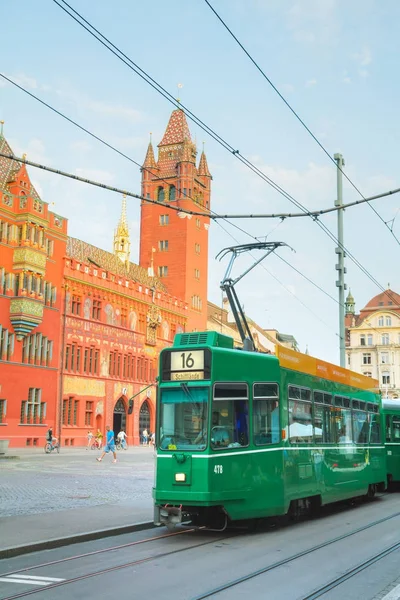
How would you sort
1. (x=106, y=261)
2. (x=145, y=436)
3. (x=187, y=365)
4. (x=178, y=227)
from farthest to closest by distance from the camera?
(x=178, y=227) < (x=106, y=261) < (x=145, y=436) < (x=187, y=365)

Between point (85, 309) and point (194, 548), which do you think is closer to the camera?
point (194, 548)

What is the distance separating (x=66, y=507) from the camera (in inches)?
557

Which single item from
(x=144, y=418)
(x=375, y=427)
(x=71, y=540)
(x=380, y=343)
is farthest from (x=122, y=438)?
(x=380, y=343)

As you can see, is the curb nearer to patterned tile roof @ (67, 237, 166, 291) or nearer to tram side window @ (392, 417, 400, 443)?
tram side window @ (392, 417, 400, 443)

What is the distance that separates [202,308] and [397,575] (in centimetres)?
6461

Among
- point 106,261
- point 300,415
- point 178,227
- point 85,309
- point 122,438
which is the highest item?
point 178,227

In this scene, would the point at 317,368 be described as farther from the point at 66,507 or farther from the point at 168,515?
the point at 66,507

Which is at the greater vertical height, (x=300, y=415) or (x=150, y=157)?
(x=150, y=157)

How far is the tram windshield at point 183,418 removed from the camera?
10867 millimetres

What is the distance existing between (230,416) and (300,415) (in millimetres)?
2258

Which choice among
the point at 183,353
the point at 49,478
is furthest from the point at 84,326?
the point at 183,353

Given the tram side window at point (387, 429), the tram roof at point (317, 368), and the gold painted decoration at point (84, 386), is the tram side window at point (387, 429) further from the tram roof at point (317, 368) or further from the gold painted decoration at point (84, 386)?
the gold painted decoration at point (84, 386)

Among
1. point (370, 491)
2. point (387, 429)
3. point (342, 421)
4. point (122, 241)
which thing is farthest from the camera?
point (122, 241)

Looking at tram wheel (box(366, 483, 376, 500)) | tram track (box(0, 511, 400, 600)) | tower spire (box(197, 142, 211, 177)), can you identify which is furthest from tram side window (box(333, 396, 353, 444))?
tower spire (box(197, 142, 211, 177))
